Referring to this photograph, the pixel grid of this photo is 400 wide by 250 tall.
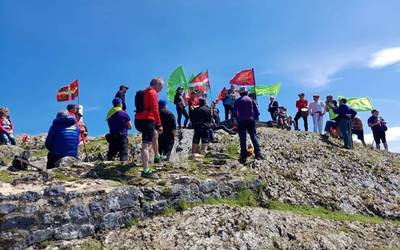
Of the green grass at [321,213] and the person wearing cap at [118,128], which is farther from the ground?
the person wearing cap at [118,128]

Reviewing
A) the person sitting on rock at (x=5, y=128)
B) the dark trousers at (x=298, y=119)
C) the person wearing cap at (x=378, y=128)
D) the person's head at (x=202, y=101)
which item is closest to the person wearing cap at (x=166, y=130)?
the person's head at (x=202, y=101)

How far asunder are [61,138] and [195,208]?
4.74 m

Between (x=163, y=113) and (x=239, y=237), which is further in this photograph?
(x=163, y=113)

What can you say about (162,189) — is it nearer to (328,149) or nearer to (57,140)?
(57,140)

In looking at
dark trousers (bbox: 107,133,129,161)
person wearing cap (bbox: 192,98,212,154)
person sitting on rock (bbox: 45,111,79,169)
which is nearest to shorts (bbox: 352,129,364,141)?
person wearing cap (bbox: 192,98,212,154)

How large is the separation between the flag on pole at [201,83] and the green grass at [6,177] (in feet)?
55.9

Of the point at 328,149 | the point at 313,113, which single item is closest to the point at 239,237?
the point at 328,149

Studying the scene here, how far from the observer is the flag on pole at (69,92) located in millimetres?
23406

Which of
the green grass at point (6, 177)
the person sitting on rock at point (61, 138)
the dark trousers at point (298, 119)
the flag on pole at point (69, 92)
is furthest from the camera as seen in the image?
the dark trousers at point (298, 119)

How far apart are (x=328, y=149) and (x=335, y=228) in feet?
29.8

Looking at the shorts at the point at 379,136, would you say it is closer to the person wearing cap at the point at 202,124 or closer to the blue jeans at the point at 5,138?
the person wearing cap at the point at 202,124

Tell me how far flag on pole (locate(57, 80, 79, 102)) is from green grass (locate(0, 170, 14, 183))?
10.5 meters

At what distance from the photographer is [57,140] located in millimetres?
14305

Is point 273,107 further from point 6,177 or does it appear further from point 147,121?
point 6,177
